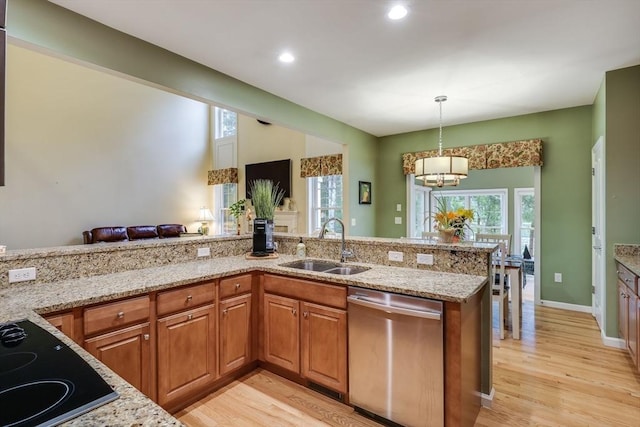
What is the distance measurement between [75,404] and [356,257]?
230 cm

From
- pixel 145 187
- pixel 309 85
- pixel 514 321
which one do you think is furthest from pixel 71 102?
pixel 514 321

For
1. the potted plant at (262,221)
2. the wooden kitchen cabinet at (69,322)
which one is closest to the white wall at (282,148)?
the potted plant at (262,221)

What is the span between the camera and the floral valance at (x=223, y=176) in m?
7.38

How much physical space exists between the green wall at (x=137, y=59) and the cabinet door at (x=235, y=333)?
1994mm

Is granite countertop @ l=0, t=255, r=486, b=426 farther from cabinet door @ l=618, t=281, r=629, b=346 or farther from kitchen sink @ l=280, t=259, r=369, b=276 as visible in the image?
cabinet door @ l=618, t=281, r=629, b=346

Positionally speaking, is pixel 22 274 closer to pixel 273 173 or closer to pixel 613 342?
pixel 273 173

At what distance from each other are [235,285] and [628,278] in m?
3.25

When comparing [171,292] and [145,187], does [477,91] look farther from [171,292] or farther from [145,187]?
[145,187]

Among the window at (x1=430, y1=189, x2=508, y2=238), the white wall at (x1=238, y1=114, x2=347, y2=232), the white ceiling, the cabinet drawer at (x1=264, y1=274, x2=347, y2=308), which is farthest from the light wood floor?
the window at (x1=430, y1=189, x2=508, y2=238)

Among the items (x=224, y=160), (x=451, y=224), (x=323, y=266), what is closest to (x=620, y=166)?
(x=451, y=224)

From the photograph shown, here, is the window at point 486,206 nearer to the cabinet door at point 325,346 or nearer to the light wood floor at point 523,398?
the light wood floor at point 523,398

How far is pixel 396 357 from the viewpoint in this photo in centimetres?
194

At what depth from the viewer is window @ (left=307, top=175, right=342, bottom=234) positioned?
5797mm

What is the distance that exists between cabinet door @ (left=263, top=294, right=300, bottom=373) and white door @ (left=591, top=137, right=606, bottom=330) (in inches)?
126
